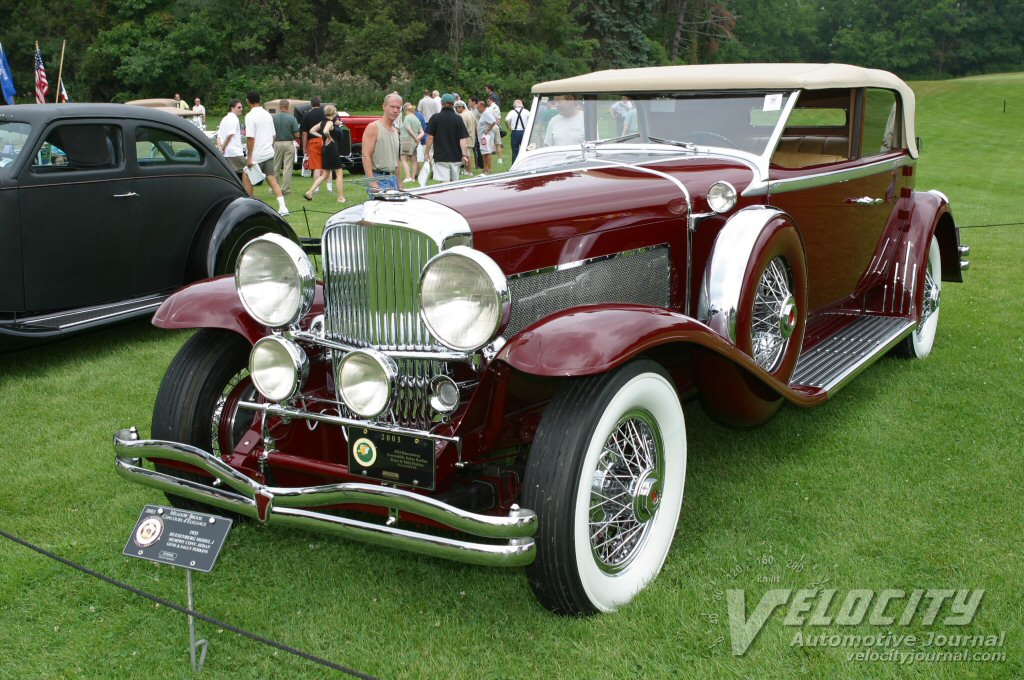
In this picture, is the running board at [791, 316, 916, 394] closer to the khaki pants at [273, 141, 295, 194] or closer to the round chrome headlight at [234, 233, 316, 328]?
the round chrome headlight at [234, 233, 316, 328]

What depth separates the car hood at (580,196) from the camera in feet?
10.5

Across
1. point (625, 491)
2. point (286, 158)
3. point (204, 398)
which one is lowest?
point (625, 491)

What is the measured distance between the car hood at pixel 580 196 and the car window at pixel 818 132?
774 millimetres

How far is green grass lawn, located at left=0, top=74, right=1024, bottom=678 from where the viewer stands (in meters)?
2.86

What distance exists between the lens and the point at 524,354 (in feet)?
9.11

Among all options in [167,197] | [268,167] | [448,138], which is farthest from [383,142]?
[167,197]

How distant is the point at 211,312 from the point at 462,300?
1200 mm

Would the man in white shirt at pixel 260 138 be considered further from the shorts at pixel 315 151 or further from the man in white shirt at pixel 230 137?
the shorts at pixel 315 151

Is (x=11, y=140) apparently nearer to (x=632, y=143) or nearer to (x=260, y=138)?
(x=632, y=143)

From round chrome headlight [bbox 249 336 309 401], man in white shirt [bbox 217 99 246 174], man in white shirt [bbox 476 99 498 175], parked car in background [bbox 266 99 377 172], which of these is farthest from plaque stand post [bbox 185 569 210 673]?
man in white shirt [bbox 476 99 498 175]

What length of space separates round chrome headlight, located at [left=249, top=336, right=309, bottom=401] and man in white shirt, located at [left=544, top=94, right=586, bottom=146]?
7.56 ft

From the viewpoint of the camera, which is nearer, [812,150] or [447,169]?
[812,150]

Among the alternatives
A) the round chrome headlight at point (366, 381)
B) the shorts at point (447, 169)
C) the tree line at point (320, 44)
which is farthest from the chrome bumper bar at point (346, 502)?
the tree line at point (320, 44)

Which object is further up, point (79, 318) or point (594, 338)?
point (594, 338)
